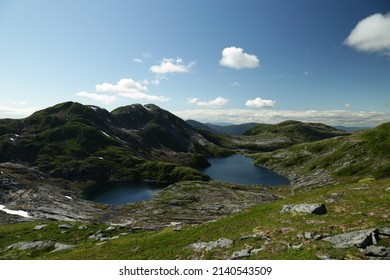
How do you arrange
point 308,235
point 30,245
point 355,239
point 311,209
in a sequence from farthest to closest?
point 30,245
point 311,209
point 308,235
point 355,239

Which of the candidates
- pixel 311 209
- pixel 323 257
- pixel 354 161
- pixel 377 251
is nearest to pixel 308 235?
pixel 323 257

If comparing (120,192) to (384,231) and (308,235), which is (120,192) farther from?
(384,231)

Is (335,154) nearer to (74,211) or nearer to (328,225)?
(74,211)

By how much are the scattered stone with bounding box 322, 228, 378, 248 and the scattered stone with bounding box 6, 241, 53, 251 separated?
45.3 m

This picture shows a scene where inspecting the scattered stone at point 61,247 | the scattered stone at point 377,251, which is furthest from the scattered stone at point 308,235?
the scattered stone at point 61,247

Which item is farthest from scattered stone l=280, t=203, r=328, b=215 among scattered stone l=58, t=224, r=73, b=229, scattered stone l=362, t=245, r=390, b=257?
scattered stone l=58, t=224, r=73, b=229

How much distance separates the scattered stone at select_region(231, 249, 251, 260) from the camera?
24.9m

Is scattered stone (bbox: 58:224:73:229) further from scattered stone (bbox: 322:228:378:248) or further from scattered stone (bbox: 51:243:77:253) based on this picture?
scattered stone (bbox: 322:228:378:248)

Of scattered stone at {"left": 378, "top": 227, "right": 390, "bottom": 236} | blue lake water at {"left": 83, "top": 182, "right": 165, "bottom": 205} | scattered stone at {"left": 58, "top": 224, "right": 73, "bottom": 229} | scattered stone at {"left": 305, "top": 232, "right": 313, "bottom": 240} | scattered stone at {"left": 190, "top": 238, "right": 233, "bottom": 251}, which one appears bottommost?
blue lake water at {"left": 83, "top": 182, "right": 165, "bottom": 205}

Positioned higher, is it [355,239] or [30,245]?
[355,239]

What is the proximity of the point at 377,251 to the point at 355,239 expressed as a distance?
6.59 ft

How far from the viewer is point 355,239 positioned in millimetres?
22875

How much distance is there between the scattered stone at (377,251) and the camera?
816 inches

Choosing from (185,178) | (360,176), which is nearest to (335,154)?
(360,176)
